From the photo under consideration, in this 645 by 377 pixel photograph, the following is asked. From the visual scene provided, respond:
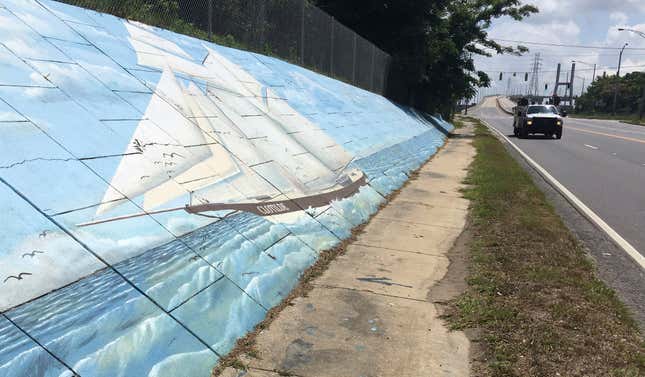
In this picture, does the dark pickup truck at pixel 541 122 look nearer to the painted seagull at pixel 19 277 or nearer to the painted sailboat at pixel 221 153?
the painted sailboat at pixel 221 153

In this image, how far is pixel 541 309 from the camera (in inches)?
162

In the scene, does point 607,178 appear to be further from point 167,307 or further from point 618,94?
point 618,94

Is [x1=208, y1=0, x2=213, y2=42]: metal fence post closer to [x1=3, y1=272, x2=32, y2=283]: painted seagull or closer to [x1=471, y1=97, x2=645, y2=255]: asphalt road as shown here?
[x1=471, y1=97, x2=645, y2=255]: asphalt road

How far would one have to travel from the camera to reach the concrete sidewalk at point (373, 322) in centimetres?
333

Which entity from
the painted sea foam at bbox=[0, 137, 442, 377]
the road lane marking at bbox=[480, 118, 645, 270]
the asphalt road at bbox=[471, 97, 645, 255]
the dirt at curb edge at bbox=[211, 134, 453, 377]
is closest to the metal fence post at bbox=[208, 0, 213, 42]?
the dirt at curb edge at bbox=[211, 134, 453, 377]

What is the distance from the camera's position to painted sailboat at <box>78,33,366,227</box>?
15.0 feet

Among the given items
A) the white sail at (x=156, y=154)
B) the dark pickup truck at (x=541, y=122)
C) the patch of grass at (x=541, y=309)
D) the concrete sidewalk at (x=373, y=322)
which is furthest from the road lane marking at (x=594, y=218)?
the dark pickup truck at (x=541, y=122)

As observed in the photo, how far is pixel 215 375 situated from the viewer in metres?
3.09

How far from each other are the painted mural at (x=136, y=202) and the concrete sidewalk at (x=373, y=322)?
0.29m

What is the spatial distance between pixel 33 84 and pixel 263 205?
95.4 inches

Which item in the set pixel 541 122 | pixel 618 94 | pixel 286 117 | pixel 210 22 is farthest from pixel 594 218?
pixel 618 94

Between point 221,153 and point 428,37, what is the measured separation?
79.0 ft

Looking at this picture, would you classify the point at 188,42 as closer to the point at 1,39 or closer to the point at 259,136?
the point at 259,136

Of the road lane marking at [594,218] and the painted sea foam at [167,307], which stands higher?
the painted sea foam at [167,307]
